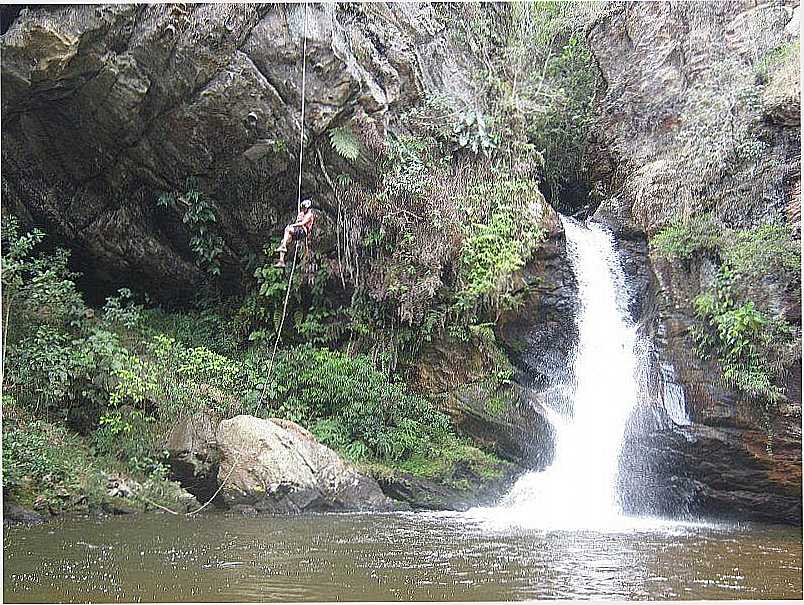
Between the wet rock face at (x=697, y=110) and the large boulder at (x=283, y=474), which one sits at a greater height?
the wet rock face at (x=697, y=110)

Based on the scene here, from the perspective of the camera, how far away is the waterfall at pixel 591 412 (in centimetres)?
920

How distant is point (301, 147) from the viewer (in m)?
10.8

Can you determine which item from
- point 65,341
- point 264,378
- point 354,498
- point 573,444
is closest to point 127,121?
point 65,341

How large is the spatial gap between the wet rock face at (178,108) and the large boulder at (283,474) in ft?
13.2

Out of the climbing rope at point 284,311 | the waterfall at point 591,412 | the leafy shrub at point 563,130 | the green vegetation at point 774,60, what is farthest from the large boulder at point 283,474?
the green vegetation at point 774,60

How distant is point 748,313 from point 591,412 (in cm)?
234

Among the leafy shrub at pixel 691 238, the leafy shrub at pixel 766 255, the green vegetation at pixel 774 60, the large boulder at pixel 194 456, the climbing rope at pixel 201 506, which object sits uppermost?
the green vegetation at pixel 774 60

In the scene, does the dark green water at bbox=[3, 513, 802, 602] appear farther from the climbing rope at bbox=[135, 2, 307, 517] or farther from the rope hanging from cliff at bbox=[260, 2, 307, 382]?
the rope hanging from cliff at bbox=[260, 2, 307, 382]

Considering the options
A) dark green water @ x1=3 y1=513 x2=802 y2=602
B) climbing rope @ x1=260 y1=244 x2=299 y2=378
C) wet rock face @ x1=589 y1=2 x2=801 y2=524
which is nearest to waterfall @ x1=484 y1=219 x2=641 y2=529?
wet rock face @ x1=589 y1=2 x2=801 y2=524

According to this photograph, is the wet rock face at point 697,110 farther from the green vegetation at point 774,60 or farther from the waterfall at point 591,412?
the waterfall at point 591,412

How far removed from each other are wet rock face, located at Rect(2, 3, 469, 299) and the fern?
129mm

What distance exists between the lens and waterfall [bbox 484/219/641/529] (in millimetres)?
9203

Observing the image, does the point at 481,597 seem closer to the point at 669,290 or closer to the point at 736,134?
the point at 669,290

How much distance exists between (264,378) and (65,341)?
2.70 meters
